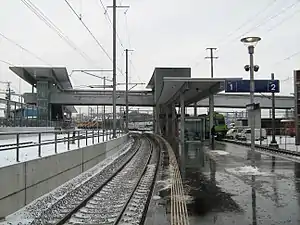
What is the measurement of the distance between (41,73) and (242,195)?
6312 cm

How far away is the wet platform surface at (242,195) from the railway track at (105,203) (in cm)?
125

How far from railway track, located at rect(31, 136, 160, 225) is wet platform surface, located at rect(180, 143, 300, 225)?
49.3 inches

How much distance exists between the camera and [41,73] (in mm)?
68812

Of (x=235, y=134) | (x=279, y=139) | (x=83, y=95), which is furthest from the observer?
(x=83, y=95)

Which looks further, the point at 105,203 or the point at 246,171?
the point at 246,171

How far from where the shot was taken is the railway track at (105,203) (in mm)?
7930

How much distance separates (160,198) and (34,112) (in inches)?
1003

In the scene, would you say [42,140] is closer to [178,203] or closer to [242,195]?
[178,203]

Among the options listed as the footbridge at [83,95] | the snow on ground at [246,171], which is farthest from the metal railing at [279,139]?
the footbridge at [83,95]

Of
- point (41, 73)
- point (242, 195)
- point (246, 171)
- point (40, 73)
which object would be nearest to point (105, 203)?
point (242, 195)

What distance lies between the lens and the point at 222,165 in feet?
57.5

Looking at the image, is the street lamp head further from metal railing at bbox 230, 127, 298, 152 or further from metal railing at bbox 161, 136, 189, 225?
metal railing at bbox 230, 127, 298, 152

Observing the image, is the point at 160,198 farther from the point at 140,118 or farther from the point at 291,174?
the point at 140,118

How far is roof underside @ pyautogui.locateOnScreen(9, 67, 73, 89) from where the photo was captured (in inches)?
2621
